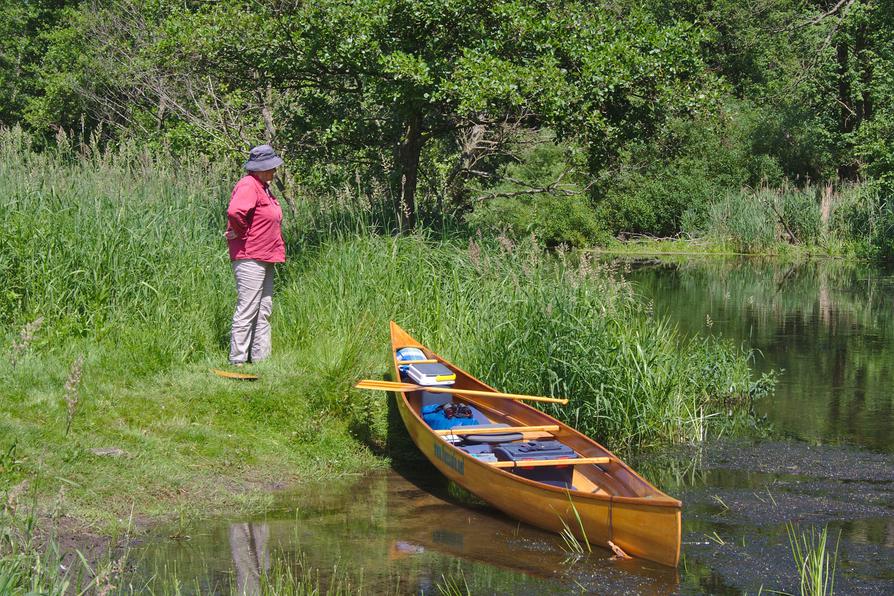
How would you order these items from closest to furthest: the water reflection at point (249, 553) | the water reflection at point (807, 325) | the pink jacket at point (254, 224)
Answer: the water reflection at point (249, 553), the pink jacket at point (254, 224), the water reflection at point (807, 325)

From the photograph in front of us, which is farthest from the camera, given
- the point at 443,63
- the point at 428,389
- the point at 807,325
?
the point at 807,325

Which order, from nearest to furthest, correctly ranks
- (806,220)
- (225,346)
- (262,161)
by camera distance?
(262,161) → (225,346) → (806,220)

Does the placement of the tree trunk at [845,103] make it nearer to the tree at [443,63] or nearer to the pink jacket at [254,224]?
the tree at [443,63]

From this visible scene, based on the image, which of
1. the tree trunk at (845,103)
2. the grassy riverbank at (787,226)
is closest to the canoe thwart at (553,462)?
the grassy riverbank at (787,226)

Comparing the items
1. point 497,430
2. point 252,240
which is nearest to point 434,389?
point 497,430

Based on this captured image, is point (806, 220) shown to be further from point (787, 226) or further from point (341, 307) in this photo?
point (341, 307)

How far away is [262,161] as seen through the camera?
353 inches

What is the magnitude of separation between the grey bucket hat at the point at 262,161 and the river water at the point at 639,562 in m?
2.84

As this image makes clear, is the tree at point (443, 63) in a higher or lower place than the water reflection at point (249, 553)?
higher

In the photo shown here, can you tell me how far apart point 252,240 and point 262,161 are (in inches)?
27.6

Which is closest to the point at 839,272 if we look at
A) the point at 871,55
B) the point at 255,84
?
the point at 871,55

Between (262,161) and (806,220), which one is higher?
(262,161)

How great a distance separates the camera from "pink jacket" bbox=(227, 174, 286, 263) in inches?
351

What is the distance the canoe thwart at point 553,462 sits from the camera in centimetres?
721
